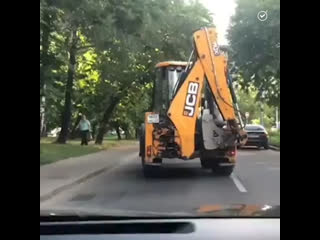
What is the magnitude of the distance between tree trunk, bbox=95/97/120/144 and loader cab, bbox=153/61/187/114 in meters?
5.53

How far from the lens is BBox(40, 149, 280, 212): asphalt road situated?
10609 millimetres

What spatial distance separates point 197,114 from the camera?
15.0m

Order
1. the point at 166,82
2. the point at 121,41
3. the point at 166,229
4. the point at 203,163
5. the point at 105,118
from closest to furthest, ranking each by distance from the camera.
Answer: the point at 166,229 → the point at 166,82 → the point at 203,163 → the point at 121,41 → the point at 105,118

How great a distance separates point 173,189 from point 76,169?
5.75 metres

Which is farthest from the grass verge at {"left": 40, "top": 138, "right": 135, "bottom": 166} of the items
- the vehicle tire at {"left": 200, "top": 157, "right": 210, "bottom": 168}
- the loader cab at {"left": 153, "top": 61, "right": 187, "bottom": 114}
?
the loader cab at {"left": 153, "top": 61, "right": 187, "bottom": 114}

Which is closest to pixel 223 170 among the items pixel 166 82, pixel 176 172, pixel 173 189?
pixel 176 172

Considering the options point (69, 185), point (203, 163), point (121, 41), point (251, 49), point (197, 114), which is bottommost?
point (69, 185)

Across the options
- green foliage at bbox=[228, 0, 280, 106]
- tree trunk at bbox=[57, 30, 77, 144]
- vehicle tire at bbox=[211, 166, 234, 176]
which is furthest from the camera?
tree trunk at bbox=[57, 30, 77, 144]

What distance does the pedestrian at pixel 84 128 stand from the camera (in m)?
27.4

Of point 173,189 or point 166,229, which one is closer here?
point 166,229

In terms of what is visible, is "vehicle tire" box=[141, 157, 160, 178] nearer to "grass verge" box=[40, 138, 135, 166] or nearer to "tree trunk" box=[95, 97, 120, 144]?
"grass verge" box=[40, 138, 135, 166]

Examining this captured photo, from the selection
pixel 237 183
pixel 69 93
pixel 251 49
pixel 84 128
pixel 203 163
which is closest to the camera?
pixel 237 183

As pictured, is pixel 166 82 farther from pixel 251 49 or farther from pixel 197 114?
pixel 251 49
